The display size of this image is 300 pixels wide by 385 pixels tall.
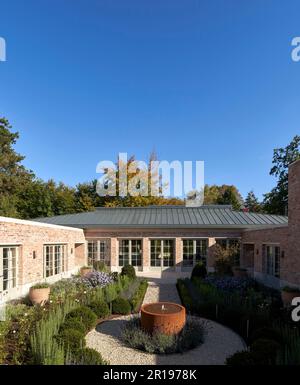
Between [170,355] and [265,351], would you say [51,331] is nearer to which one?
[170,355]

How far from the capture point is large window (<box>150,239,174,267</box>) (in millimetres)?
21016

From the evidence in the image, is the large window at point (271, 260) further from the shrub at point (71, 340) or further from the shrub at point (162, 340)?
the shrub at point (71, 340)

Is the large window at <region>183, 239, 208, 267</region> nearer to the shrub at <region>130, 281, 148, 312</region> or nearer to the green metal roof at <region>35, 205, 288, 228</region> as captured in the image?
the green metal roof at <region>35, 205, 288, 228</region>

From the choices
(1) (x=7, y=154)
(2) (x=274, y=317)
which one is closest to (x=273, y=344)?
(2) (x=274, y=317)

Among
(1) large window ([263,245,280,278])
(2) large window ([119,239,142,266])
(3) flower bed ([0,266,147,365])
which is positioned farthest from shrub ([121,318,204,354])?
(2) large window ([119,239,142,266])

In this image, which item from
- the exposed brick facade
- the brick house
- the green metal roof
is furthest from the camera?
the green metal roof

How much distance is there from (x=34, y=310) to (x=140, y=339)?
4119 millimetres

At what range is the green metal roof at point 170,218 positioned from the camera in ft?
66.9

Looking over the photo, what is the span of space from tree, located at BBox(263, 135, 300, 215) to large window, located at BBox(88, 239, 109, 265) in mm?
21012

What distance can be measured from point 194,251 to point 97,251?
6782 mm

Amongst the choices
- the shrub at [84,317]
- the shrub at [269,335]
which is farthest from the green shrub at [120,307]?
the shrub at [269,335]

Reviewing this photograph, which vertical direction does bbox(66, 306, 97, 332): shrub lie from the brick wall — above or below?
below

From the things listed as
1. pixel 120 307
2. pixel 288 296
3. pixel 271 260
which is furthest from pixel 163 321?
pixel 271 260

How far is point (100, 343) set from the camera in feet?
25.7
